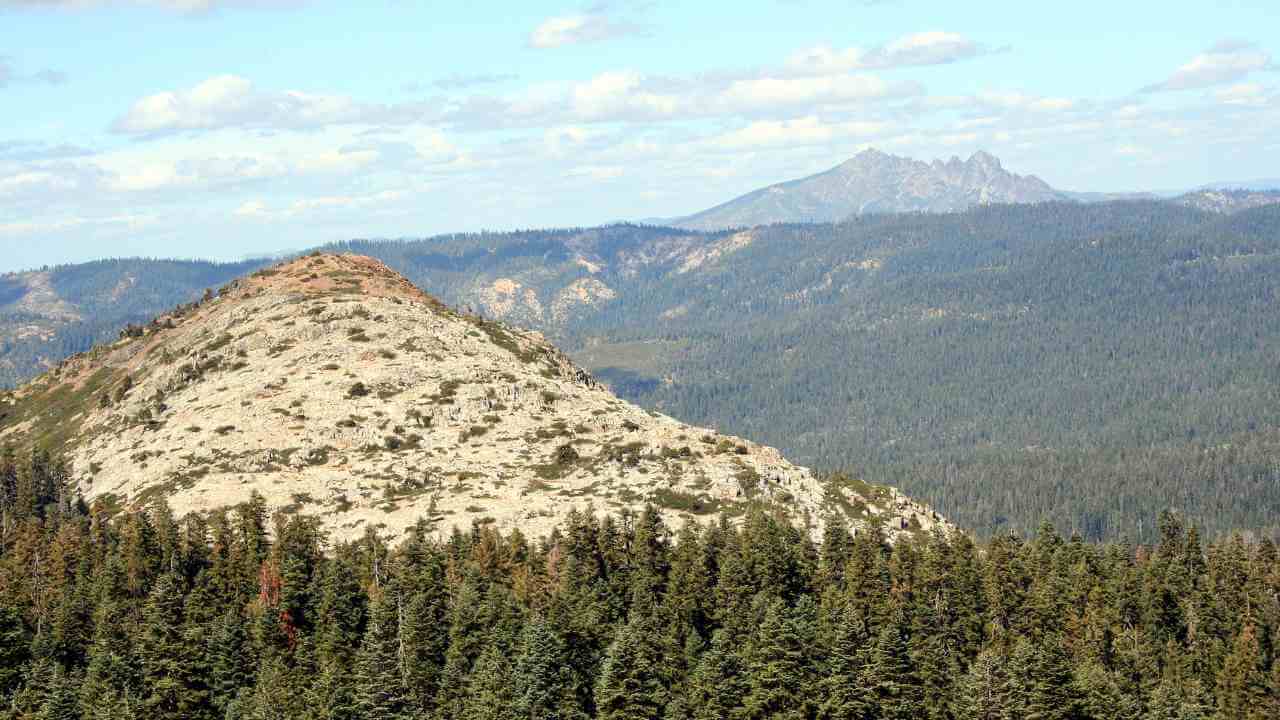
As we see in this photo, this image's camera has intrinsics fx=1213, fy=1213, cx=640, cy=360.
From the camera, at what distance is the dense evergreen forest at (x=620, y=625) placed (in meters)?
107

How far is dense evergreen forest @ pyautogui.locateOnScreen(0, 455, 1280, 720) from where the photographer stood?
351ft

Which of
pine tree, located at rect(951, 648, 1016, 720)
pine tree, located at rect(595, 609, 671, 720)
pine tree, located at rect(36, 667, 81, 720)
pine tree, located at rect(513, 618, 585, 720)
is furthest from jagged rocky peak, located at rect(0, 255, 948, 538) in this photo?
pine tree, located at rect(951, 648, 1016, 720)

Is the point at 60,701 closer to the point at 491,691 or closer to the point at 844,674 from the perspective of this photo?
the point at 491,691

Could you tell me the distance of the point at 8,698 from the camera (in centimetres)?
12031

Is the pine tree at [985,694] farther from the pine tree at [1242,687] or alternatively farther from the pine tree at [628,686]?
the pine tree at [1242,687]

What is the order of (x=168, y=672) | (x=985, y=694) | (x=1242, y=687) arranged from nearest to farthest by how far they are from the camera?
1. (x=985, y=694)
2. (x=168, y=672)
3. (x=1242, y=687)

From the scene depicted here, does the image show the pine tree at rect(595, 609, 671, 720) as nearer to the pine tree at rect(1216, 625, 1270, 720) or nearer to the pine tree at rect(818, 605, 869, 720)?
the pine tree at rect(818, 605, 869, 720)

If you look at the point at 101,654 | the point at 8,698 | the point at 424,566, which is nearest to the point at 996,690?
the point at 424,566

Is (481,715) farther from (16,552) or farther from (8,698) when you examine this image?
(16,552)

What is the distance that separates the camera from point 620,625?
119312mm

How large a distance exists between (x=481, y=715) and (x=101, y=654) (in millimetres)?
40561

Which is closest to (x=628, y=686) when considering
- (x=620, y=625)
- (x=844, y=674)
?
(x=620, y=625)

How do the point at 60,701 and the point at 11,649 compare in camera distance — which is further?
the point at 11,649

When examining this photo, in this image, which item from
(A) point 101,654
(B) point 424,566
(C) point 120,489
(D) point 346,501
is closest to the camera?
(A) point 101,654
